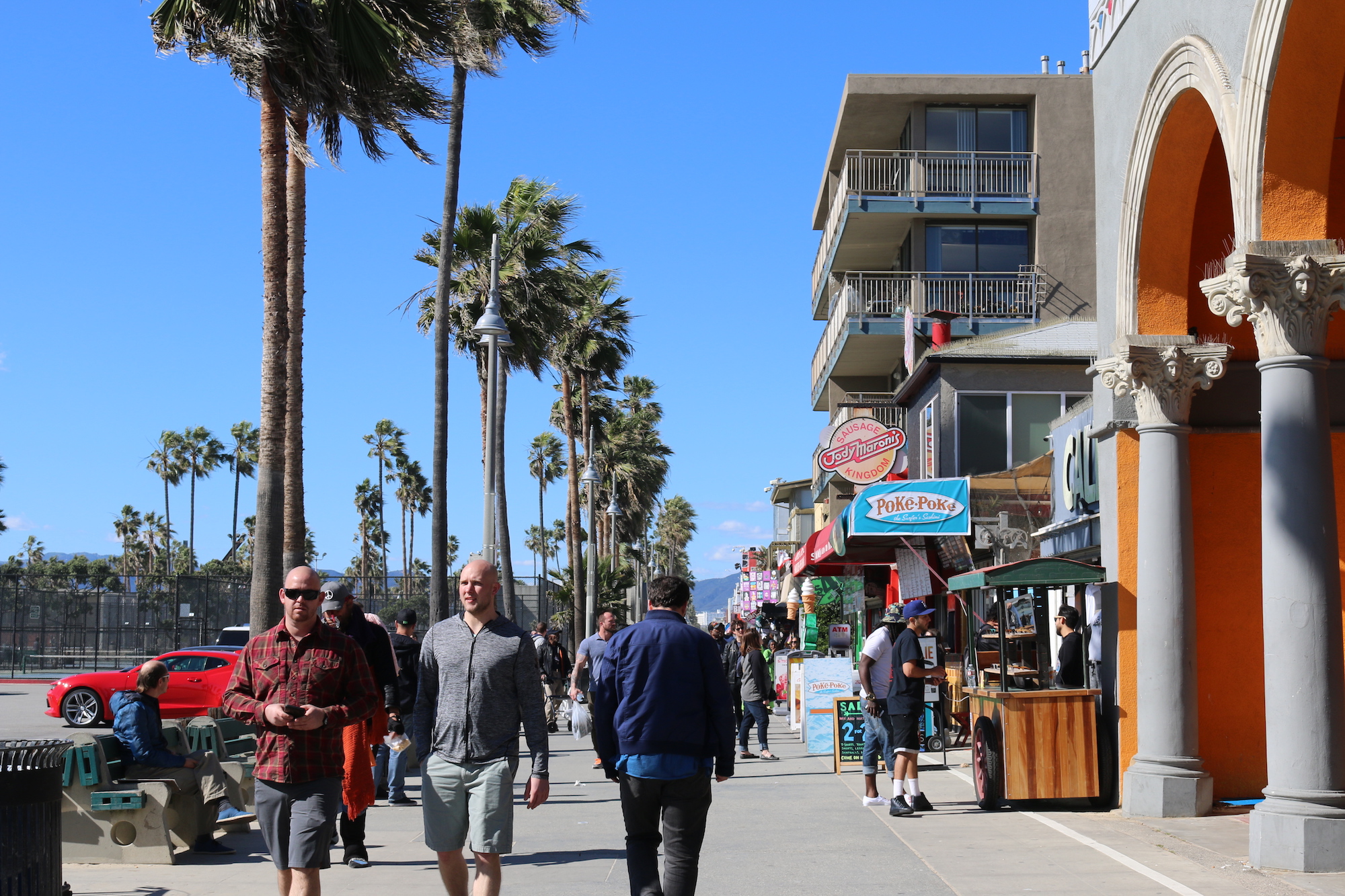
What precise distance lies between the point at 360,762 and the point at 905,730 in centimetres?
502

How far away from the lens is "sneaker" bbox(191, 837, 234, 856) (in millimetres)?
9617

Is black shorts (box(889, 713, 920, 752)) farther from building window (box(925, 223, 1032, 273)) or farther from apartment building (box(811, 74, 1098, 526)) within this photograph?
building window (box(925, 223, 1032, 273))

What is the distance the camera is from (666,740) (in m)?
6.39

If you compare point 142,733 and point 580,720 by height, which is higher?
point 142,733

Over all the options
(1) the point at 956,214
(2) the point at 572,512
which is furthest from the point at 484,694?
(2) the point at 572,512

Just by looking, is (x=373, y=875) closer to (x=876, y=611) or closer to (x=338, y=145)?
(x=338, y=145)

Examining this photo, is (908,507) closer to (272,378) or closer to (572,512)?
(272,378)

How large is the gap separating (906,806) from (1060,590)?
25.0 ft

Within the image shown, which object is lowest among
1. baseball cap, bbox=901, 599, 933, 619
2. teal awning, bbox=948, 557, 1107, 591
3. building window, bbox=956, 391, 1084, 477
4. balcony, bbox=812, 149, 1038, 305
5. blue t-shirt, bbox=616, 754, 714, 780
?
blue t-shirt, bbox=616, 754, 714, 780

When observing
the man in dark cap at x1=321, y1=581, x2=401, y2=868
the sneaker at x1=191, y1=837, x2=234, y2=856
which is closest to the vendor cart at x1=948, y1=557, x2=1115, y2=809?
the man in dark cap at x1=321, y1=581, x2=401, y2=868

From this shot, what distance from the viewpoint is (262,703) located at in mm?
6379

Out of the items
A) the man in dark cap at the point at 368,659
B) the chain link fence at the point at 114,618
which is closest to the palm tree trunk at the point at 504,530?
the chain link fence at the point at 114,618

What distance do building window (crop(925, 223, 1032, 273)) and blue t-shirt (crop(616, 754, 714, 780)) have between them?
Answer: 2671 centimetres

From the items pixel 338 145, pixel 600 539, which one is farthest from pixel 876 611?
pixel 600 539
